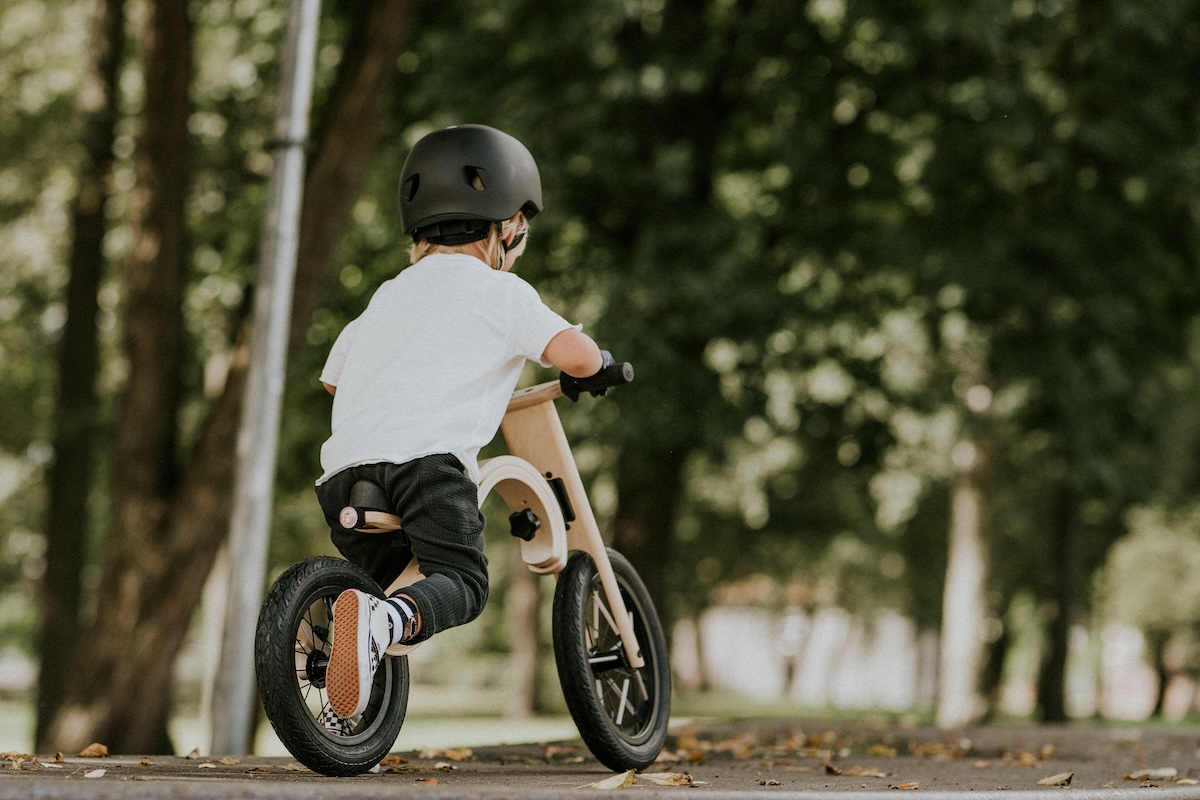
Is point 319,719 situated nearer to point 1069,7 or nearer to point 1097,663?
point 1069,7

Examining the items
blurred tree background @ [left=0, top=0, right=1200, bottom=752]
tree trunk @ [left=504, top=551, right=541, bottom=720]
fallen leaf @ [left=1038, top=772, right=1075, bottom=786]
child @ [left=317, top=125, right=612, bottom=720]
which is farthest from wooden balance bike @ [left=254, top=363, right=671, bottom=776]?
tree trunk @ [left=504, top=551, right=541, bottom=720]

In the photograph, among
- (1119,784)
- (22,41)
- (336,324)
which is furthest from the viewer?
(22,41)

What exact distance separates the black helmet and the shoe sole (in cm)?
118

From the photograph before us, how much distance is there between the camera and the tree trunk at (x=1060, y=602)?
1825 cm

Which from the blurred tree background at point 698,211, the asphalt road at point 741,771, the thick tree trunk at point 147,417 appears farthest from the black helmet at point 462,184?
the thick tree trunk at point 147,417

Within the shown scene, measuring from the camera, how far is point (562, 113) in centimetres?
1279

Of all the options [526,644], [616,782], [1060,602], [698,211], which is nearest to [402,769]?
[616,782]

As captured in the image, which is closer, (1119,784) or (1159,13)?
(1119,784)

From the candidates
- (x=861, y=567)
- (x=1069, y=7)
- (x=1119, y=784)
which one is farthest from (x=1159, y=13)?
(x=861, y=567)

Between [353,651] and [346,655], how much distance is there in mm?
22

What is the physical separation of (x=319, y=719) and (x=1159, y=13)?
34.2 feet

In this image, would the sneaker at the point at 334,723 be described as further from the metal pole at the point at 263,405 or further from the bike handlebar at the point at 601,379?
the metal pole at the point at 263,405

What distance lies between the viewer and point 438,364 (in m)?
4.19

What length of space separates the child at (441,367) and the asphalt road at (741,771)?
1.96ft
